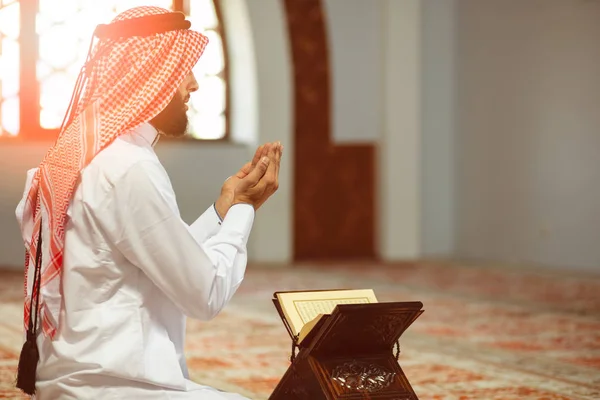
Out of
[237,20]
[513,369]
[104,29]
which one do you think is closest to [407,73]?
[237,20]

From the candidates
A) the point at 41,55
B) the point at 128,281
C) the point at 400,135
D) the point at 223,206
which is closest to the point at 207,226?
the point at 223,206

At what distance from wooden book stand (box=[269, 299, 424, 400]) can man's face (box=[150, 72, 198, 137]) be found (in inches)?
18.5

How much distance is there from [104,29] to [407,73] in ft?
26.9

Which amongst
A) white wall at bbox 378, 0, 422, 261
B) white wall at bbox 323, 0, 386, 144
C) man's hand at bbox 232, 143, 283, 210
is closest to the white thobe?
man's hand at bbox 232, 143, 283, 210

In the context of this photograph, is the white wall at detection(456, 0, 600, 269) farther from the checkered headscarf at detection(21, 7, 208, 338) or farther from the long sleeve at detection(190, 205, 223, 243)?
the checkered headscarf at detection(21, 7, 208, 338)

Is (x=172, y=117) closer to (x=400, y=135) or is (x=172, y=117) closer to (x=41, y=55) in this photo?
(x=41, y=55)

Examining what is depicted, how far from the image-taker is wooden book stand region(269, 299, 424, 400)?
2.30 m

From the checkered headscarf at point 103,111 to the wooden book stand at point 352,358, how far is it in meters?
0.53

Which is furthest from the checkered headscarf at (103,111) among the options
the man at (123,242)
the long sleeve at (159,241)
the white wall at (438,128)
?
the white wall at (438,128)

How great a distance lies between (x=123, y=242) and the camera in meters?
2.14

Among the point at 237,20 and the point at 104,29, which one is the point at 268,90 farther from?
the point at 104,29

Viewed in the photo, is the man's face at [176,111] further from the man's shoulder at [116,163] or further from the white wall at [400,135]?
the white wall at [400,135]

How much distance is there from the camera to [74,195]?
2217mm

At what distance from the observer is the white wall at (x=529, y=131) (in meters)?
9.17
